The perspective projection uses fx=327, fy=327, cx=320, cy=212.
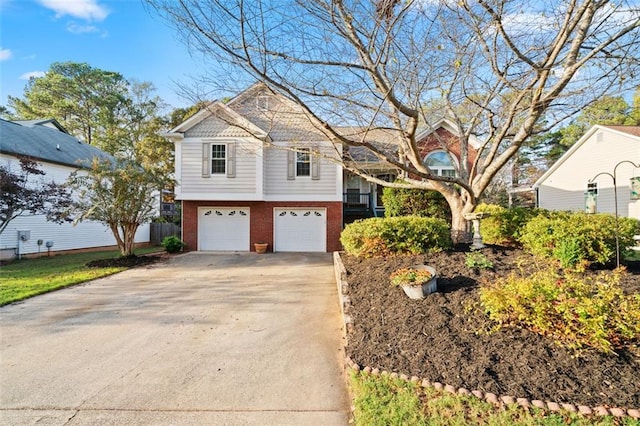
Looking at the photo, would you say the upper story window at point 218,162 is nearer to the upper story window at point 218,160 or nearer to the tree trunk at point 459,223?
the upper story window at point 218,160

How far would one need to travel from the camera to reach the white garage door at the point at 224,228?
14.7 meters

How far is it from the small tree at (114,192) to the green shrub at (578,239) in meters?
11.0

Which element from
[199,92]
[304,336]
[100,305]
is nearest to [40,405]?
[304,336]

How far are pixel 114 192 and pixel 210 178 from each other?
13.3 feet

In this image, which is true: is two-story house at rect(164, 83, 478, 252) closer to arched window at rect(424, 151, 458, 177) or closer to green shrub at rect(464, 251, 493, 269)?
arched window at rect(424, 151, 458, 177)

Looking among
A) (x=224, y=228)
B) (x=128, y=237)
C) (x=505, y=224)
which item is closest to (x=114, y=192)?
(x=128, y=237)

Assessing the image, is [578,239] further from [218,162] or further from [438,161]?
[218,162]

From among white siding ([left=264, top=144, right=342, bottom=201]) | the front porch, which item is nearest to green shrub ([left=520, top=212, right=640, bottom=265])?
white siding ([left=264, top=144, right=342, bottom=201])

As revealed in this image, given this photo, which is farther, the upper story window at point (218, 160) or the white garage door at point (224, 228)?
the white garage door at point (224, 228)

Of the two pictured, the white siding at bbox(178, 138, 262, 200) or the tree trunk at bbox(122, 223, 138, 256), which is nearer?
the tree trunk at bbox(122, 223, 138, 256)

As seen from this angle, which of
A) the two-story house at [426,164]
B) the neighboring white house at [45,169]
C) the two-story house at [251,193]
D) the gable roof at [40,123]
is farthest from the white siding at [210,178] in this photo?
the gable roof at [40,123]

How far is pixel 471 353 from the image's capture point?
3.37m

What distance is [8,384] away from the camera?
11.2ft

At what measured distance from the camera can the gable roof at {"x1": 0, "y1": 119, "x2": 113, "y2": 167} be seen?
12.4 metres
